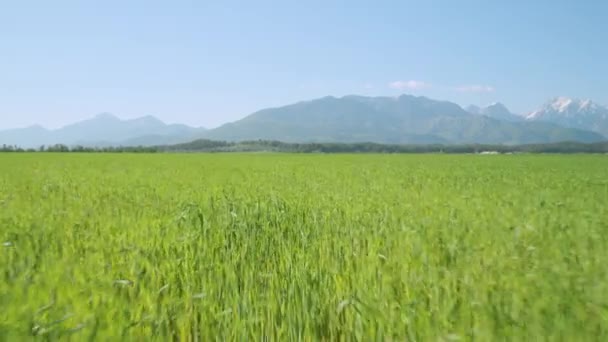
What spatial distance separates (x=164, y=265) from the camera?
4.36 metres

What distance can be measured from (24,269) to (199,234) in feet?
6.89

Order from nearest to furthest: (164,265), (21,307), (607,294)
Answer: (21,307), (607,294), (164,265)

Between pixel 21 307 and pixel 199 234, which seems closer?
pixel 21 307

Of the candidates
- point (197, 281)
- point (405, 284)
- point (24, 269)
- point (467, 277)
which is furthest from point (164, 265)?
point (467, 277)

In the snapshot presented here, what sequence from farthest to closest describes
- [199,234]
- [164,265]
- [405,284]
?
[199,234] → [164,265] → [405,284]

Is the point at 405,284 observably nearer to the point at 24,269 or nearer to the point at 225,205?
the point at 24,269

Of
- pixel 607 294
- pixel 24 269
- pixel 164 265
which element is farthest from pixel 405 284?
pixel 24 269

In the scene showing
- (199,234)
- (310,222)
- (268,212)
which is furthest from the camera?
(268,212)

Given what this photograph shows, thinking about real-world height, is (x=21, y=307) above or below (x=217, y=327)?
above

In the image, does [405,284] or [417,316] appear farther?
[405,284]

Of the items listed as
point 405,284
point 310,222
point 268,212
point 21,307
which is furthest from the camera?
point 268,212

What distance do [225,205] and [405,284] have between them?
5261mm

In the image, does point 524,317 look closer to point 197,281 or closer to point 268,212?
point 197,281

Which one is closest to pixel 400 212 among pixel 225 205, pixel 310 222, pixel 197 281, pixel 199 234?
pixel 310 222
